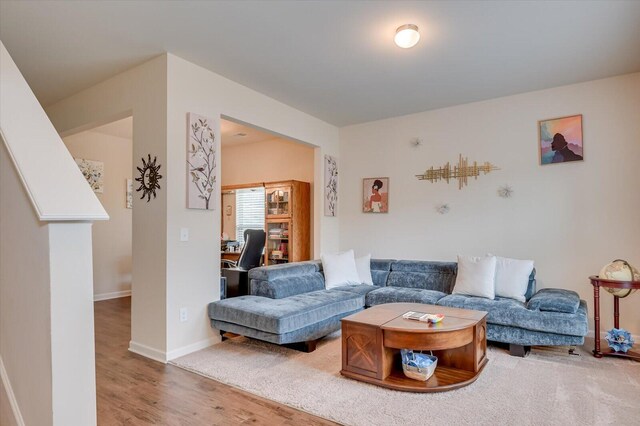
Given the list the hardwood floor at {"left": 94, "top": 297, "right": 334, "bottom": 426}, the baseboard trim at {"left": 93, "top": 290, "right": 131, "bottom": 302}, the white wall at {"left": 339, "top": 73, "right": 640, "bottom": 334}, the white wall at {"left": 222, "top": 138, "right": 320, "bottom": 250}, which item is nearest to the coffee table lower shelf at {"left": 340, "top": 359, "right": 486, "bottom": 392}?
the hardwood floor at {"left": 94, "top": 297, "right": 334, "bottom": 426}

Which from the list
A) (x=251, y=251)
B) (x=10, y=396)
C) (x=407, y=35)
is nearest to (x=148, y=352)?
(x=10, y=396)

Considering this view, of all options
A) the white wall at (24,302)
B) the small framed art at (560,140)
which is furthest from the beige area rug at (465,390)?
the small framed art at (560,140)

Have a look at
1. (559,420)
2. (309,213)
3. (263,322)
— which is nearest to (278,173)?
(309,213)

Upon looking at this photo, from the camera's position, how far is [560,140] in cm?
421

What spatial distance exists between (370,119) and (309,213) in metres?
1.69

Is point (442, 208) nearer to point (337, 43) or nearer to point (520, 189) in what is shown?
point (520, 189)

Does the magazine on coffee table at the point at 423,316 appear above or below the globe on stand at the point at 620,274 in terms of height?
below

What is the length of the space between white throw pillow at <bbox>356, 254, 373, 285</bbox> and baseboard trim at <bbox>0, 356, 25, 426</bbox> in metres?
3.57

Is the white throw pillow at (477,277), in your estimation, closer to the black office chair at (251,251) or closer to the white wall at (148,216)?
the black office chair at (251,251)

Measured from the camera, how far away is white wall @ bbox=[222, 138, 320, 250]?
6121 mm

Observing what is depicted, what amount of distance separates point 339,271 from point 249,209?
2631mm

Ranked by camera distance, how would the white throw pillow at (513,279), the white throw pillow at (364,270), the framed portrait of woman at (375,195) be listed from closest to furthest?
1. the white throw pillow at (513,279)
2. the white throw pillow at (364,270)
3. the framed portrait of woman at (375,195)

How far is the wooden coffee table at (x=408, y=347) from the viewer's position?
8.67ft

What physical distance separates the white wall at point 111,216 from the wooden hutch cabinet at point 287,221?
101 inches
